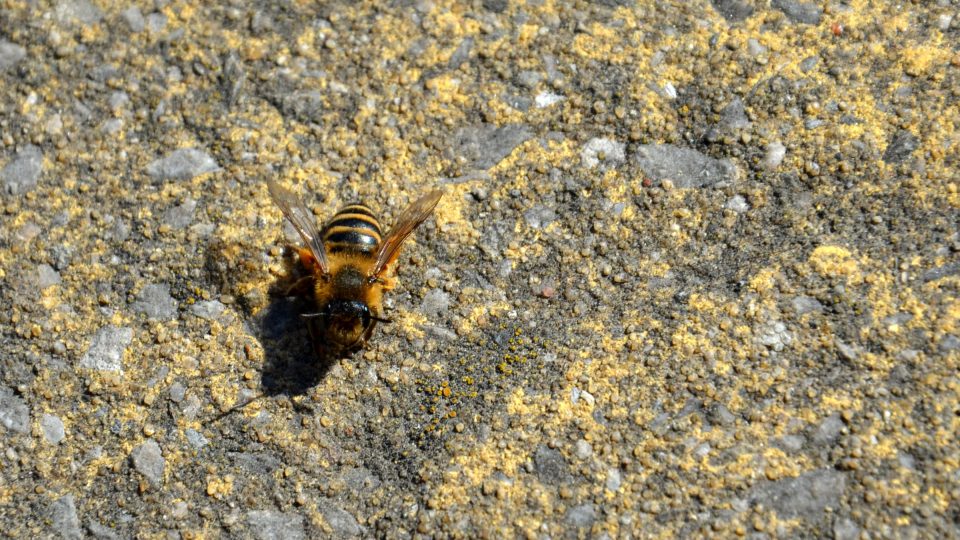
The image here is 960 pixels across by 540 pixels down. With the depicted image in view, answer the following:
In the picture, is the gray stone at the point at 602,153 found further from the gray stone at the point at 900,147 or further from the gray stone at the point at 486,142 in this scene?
the gray stone at the point at 900,147

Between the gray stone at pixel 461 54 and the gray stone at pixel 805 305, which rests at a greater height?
the gray stone at pixel 461 54

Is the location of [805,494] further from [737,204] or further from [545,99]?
[545,99]

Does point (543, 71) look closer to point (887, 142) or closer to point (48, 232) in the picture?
point (887, 142)

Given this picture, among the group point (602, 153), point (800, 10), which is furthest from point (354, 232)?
point (800, 10)

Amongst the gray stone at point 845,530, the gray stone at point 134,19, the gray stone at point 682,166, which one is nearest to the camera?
the gray stone at point 845,530

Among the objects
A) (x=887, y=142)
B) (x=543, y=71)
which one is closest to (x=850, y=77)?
(x=887, y=142)

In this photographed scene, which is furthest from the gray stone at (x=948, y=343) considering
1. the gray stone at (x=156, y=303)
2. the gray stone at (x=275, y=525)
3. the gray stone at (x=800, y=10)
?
the gray stone at (x=156, y=303)

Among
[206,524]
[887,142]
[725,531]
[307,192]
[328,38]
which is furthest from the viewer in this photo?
[328,38]
